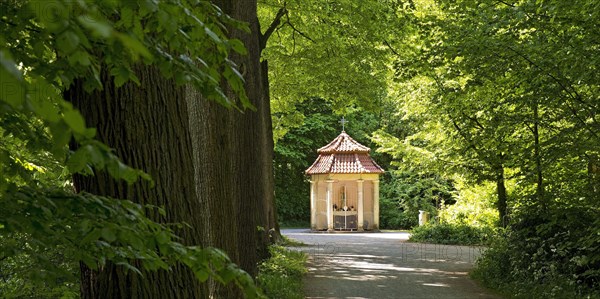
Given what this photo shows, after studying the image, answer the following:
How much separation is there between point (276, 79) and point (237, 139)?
39.1 ft

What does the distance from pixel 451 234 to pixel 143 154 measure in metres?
21.6

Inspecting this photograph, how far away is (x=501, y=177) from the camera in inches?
711

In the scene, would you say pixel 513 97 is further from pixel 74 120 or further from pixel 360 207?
pixel 360 207

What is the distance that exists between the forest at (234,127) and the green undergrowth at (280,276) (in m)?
0.27

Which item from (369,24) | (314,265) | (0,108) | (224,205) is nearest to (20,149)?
(224,205)

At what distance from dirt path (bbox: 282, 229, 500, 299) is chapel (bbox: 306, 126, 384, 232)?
10.1 m

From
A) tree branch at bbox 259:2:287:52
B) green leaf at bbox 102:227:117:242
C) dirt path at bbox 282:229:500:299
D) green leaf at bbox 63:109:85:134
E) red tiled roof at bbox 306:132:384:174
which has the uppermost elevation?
tree branch at bbox 259:2:287:52

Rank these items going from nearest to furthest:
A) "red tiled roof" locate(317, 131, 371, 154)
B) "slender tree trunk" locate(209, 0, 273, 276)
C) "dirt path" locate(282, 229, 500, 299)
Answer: "slender tree trunk" locate(209, 0, 273, 276) → "dirt path" locate(282, 229, 500, 299) → "red tiled roof" locate(317, 131, 371, 154)

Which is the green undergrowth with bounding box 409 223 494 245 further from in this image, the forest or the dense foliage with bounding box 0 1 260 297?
the dense foliage with bounding box 0 1 260 297

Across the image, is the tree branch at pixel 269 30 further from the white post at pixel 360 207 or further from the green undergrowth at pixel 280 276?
the white post at pixel 360 207

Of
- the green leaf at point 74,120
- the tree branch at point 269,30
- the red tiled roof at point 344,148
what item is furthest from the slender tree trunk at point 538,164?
the red tiled roof at point 344,148

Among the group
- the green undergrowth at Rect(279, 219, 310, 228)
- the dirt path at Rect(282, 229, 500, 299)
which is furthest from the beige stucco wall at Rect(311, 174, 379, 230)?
the dirt path at Rect(282, 229, 500, 299)

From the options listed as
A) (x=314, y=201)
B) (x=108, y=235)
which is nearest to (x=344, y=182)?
(x=314, y=201)

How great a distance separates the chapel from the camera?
33312 millimetres
